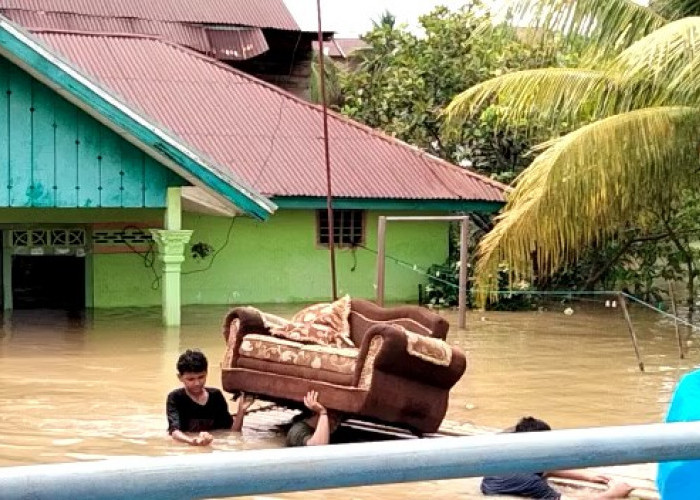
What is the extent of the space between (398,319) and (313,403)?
4.85 ft

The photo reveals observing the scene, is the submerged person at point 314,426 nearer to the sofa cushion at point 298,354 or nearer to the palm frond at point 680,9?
the sofa cushion at point 298,354

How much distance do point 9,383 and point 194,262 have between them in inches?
373

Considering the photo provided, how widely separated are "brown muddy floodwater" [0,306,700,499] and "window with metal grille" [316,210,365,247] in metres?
1.84

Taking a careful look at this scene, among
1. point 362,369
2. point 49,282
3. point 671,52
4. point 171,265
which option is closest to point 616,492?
point 362,369

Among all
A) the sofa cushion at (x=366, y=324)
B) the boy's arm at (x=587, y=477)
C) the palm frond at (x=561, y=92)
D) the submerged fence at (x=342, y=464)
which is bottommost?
the boy's arm at (x=587, y=477)

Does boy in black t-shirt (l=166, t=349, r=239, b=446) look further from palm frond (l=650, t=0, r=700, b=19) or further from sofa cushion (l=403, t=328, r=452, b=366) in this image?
palm frond (l=650, t=0, r=700, b=19)

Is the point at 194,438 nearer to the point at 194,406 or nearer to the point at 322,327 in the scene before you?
the point at 194,406

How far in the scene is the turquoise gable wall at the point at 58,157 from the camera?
17.8 m

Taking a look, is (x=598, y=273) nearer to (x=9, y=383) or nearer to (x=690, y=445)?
(x=9, y=383)

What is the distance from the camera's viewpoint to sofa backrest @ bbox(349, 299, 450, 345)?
35.0ft

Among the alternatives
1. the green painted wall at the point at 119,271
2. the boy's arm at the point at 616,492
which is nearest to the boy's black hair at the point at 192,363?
the boy's arm at the point at 616,492

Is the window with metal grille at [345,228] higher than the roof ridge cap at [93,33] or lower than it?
lower

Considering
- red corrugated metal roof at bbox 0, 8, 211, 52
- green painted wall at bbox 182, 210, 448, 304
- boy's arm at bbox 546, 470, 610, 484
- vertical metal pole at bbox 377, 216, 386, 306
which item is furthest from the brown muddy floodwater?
red corrugated metal roof at bbox 0, 8, 211, 52

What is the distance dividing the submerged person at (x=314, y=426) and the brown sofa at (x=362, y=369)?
0.07 m
